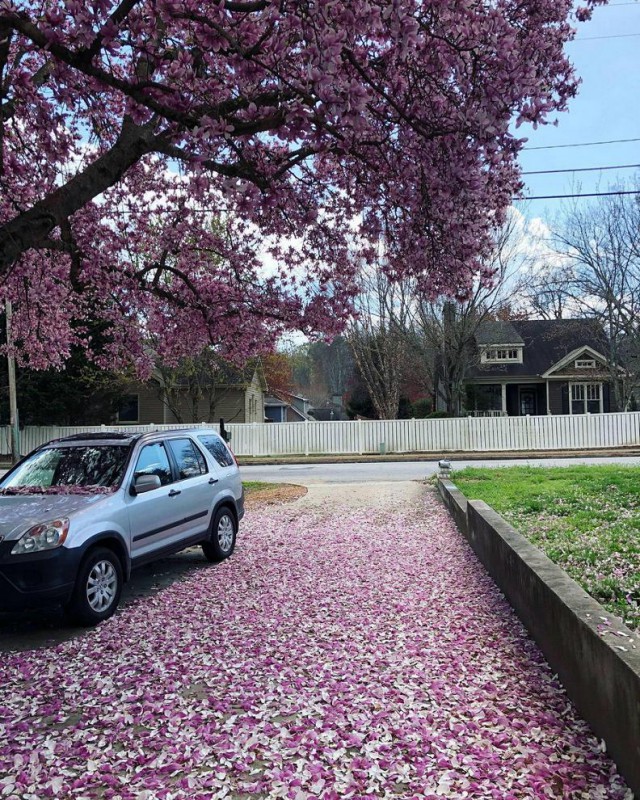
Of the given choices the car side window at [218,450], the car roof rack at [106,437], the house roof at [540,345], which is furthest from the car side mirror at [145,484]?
the house roof at [540,345]

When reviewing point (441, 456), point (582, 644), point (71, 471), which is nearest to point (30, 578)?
point (71, 471)

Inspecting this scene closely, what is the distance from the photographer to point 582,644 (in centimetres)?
355

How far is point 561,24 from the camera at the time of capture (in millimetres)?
6035

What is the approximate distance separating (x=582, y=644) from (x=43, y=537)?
13.4 ft

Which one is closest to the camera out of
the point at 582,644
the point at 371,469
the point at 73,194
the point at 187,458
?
Result: the point at 582,644

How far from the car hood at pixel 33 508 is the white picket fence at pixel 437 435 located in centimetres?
1961

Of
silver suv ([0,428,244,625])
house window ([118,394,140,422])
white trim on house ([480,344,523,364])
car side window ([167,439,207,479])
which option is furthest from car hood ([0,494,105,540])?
house window ([118,394,140,422])

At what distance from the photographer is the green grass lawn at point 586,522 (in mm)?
4637

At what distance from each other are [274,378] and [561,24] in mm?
29251

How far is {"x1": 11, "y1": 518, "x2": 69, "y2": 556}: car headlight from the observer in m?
5.20

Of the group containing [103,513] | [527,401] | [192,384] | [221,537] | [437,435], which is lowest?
[221,537]

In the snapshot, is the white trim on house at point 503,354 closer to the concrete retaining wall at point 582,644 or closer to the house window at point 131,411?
the house window at point 131,411

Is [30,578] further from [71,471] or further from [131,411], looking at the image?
[131,411]

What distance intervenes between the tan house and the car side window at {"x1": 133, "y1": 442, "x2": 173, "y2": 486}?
67.2 ft
